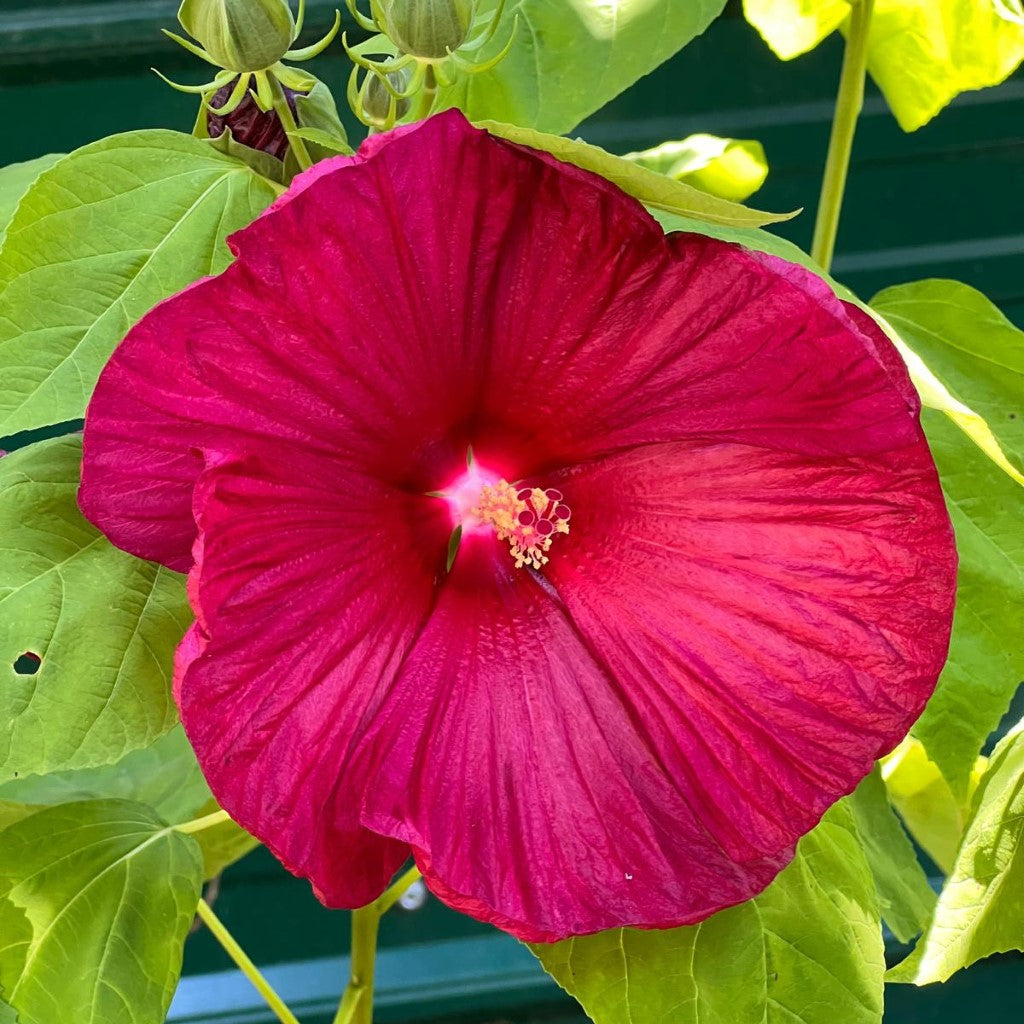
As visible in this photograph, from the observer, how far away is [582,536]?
483 mm

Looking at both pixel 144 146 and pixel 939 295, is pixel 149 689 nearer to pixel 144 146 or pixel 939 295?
pixel 144 146

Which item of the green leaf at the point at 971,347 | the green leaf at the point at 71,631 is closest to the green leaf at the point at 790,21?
the green leaf at the point at 971,347

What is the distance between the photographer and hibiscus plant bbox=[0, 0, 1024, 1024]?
0.38 meters

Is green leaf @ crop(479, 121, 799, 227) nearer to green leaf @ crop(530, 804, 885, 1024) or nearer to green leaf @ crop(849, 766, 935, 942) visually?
green leaf @ crop(530, 804, 885, 1024)

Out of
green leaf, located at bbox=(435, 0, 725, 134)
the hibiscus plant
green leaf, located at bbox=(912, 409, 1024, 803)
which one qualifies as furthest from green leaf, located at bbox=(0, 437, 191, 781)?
green leaf, located at bbox=(912, 409, 1024, 803)

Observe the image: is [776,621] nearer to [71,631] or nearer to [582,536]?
[582,536]

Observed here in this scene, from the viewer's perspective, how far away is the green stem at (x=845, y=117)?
2.12 ft

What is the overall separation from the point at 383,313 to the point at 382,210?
0.04 metres

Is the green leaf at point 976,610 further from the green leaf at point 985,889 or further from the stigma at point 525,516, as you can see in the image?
the stigma at point 525,516

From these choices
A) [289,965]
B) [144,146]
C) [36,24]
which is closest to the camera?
[144,146]

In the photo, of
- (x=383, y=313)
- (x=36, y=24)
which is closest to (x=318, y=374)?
(x=383, y=313)

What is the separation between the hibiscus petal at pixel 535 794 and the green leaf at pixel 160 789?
12.6 inches

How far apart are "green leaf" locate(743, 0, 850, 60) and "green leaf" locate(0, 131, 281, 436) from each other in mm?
311

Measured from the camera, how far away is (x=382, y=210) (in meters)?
0.36
